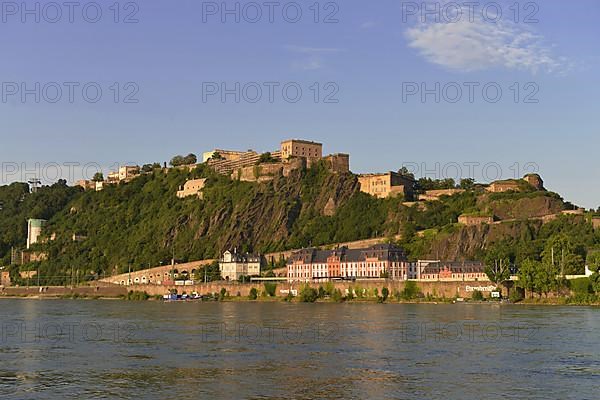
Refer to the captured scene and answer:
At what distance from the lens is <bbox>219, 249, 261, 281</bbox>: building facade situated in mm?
109438

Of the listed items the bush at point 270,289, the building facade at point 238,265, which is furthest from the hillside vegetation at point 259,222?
the bush at point 270,289

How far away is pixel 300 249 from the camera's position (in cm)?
11050

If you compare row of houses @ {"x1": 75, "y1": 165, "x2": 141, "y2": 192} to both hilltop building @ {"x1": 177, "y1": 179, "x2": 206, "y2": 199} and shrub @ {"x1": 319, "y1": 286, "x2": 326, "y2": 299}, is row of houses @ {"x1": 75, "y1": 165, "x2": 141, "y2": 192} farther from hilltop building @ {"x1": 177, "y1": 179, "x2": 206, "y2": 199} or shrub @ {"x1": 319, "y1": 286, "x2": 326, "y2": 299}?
shrub @ {"x1": 319, "y1": 286, "x2": 326, "y2": 299}

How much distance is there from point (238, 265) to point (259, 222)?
13346 mm

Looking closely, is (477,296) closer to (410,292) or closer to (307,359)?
(410,292)

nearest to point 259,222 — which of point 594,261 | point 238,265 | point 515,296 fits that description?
point 238,265

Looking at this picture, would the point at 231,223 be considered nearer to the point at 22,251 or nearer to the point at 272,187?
the point at 272,187

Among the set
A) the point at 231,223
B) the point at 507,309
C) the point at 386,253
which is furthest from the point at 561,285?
the point at 231,223

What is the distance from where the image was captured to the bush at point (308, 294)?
88.0 m

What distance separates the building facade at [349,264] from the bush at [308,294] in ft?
23.5

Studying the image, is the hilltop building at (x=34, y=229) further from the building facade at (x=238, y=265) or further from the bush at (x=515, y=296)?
the bush at (x=515, y=296)

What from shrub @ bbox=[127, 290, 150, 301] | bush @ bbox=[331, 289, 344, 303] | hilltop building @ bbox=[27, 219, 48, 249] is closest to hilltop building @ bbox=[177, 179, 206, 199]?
hilltop building @ bbox=[27, 219, 48, 249]

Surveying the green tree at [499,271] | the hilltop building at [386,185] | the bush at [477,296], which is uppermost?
the hilltop building at [386,185]

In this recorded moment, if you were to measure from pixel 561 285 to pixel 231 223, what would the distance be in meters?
59.7
